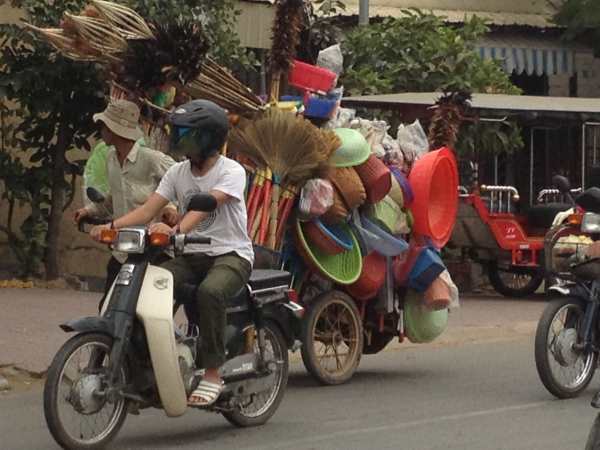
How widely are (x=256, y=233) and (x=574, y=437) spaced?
2.54 m

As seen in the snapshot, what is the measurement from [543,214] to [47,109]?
594cm

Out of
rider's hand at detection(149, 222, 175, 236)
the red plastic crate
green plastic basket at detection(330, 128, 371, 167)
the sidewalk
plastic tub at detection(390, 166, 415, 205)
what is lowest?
the sidewalk

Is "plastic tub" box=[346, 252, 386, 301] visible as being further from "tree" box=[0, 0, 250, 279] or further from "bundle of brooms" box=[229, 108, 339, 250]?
"tree" box=[0, 0, 250, 279]

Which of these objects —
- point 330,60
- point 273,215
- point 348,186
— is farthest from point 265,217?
point 330,60

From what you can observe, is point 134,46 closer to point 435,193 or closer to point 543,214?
point 435,193

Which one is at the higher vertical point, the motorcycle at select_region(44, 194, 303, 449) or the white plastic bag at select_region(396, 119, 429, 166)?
the white plastic bag at select_region(396, 119, 429, 166)

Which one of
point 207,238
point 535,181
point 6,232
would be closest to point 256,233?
point 207,238

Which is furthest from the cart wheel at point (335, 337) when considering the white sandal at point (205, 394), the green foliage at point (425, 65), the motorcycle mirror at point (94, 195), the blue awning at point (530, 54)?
the blue awning at point (530, 54)

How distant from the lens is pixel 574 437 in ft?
27.6

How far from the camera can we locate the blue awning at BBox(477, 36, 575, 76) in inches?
874

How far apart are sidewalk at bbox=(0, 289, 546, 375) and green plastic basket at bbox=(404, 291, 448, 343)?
1.97 m

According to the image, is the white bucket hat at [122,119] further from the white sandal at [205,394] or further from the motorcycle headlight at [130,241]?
the white sandal at [205,394]

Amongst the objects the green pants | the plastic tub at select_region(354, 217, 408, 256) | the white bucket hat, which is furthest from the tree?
the green pants

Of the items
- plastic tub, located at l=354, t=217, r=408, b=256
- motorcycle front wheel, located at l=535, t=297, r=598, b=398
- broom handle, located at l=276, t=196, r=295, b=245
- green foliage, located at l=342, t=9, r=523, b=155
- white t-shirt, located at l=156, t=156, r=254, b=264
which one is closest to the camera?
white t-shirt, located at l=156, t=156, r=254, b=264
